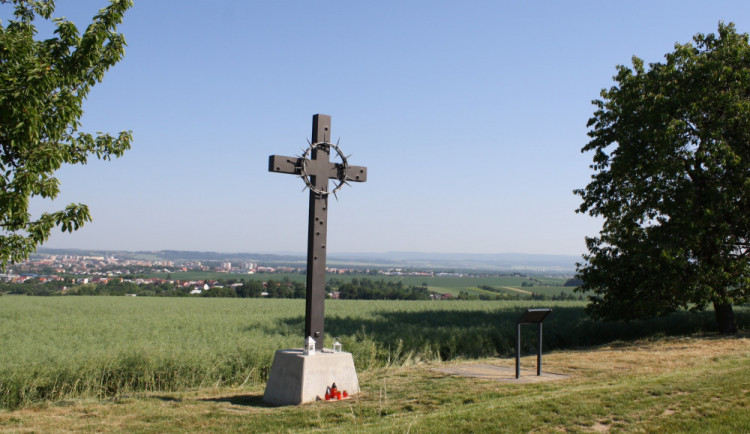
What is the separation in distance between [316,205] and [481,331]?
33.5ft

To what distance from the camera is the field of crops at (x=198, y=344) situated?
33.0 ft

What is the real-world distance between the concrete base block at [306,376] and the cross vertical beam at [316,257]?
439mm

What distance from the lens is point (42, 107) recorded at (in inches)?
247

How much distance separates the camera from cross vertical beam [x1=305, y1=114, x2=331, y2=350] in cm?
895

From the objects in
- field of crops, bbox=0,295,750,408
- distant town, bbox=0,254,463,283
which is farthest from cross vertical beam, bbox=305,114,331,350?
distant town, bbox=0,254,463,283

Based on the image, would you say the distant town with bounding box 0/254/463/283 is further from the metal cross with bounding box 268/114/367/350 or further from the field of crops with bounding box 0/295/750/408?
the metal cross with bounding box 268/114/367/350

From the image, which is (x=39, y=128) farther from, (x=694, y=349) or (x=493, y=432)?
(x=694, y=349)

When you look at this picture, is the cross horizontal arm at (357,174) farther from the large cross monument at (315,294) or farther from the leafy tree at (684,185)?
the leafy tree at (684,185)

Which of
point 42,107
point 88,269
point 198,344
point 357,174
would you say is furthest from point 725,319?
point 88,269

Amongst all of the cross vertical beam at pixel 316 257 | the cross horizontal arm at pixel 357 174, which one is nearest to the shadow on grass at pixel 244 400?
the cross vertical beam at pixel 316 257

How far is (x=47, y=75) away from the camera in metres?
5.93

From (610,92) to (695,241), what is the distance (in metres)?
5.59

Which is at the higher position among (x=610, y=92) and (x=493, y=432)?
(x=610, y=92)

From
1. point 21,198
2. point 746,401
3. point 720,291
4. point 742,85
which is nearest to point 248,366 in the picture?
point 21,198
